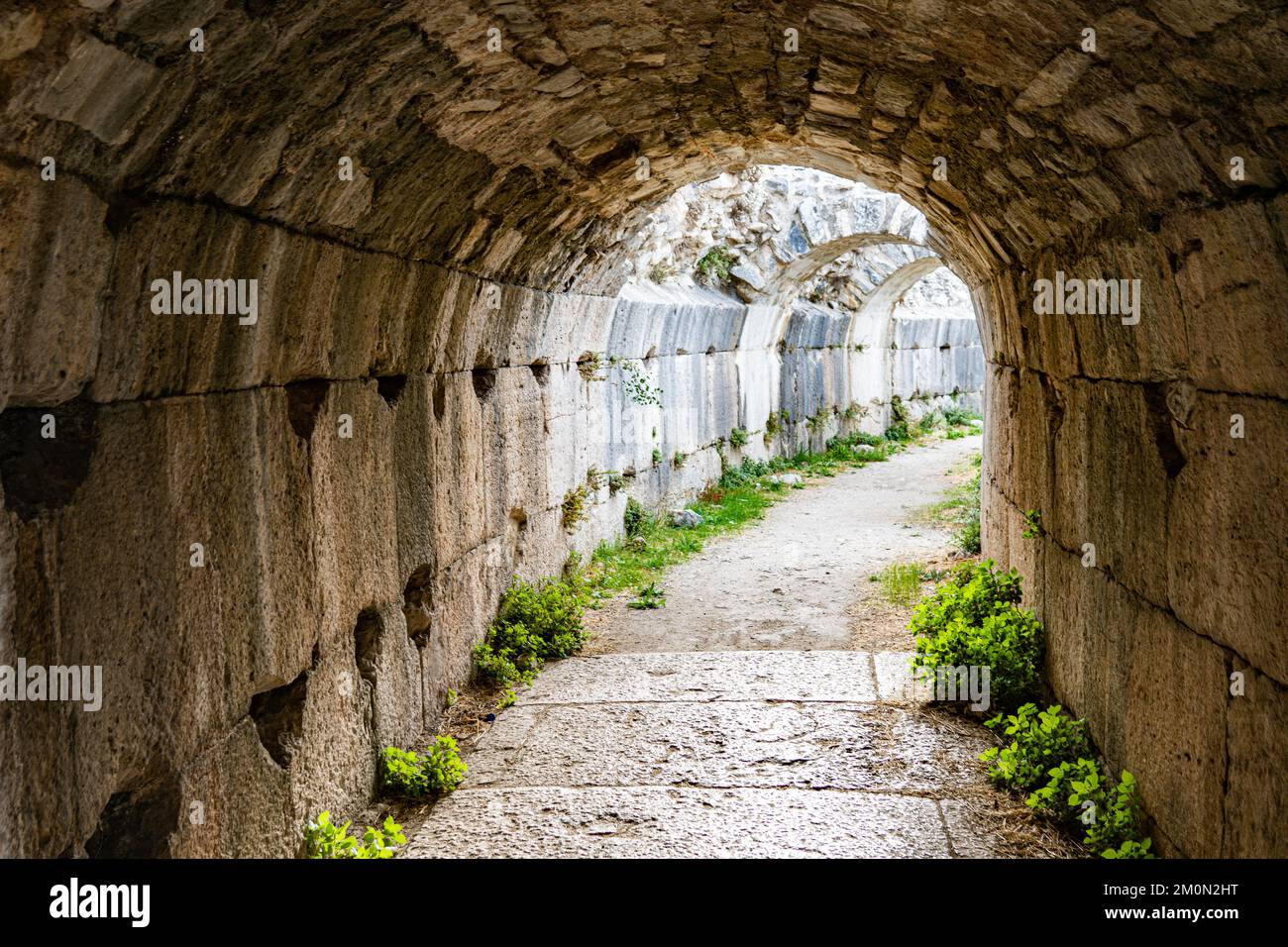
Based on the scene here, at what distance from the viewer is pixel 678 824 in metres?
4.90

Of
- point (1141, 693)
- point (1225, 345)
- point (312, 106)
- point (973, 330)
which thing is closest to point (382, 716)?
point (312, 106)

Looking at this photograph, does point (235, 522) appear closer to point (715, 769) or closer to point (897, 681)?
point (715, 769)

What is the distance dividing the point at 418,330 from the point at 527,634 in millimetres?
2498

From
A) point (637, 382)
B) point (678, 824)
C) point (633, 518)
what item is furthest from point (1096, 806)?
point (637, 382)

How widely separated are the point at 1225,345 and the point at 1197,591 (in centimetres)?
86

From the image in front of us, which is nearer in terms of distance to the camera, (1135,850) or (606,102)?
(1135,850)

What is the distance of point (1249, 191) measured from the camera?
123 inches

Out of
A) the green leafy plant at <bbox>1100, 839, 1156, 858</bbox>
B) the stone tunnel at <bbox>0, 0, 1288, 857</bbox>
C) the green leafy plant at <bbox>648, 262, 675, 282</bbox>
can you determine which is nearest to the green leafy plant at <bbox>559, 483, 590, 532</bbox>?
the stone tunnel at <bbox>0, 0, 1288, 857</bbox>

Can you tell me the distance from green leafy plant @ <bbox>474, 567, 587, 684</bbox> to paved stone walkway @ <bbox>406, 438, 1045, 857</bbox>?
0.58 ft

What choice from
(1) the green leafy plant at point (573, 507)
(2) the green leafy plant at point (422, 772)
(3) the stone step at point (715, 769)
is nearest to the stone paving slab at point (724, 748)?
(3) the stone step at point (715, 769)

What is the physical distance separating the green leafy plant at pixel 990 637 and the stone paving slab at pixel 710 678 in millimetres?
448

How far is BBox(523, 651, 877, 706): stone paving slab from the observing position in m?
6.72

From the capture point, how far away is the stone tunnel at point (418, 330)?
9.20ft

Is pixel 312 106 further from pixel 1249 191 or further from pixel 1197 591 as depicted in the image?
pixel 1197 591
